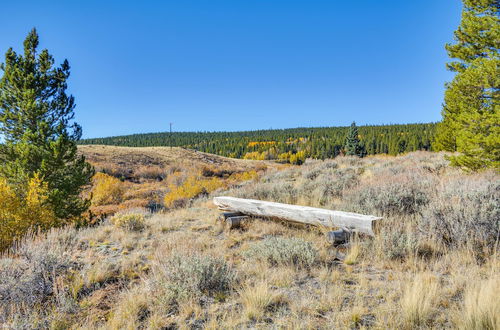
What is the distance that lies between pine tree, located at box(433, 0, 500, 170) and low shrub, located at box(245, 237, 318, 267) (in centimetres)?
816

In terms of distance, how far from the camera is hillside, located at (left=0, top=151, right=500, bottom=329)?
282 centimetres

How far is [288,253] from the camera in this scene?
4.30m

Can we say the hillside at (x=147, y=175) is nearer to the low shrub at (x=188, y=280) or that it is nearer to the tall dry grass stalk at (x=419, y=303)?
the low shrub at (x=188, y=280)

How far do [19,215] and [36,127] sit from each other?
4.25m

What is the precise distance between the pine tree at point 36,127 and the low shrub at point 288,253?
31.7 ft

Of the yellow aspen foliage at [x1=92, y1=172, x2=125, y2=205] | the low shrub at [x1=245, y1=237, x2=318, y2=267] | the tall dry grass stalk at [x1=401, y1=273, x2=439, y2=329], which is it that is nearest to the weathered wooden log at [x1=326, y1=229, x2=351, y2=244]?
the low shrub at [x1=245, y1=237, x2=318, y2=267]

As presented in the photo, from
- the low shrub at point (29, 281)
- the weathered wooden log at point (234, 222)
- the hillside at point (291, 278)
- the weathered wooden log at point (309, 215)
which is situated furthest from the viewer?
the weathered wooden log at point (234, 222)

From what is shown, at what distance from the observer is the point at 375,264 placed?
418 cm

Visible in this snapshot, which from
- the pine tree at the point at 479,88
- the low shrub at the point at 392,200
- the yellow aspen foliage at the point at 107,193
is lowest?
the yellow aspen foliage at the point at 107,193

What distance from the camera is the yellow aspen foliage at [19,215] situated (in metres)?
7.73

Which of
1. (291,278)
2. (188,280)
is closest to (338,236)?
(291,278)

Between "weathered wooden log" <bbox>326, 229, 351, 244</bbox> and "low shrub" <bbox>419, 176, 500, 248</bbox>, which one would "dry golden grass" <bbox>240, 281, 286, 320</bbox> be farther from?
"low shrub" <bbox>419, 176, 500, 248</bbox>

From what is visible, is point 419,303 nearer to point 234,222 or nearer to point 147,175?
point 234,222

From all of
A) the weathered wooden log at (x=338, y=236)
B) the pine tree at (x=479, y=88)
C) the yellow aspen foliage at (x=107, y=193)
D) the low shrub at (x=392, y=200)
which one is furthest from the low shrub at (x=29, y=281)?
the yellow aspen foliage at (x=107, y=193)
